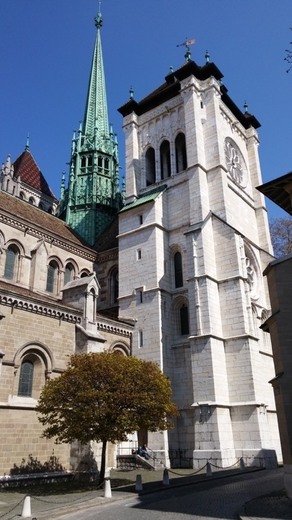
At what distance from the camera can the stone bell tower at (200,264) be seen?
22.5 meters

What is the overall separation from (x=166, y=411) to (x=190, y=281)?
376 inches

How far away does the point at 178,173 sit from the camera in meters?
30.8

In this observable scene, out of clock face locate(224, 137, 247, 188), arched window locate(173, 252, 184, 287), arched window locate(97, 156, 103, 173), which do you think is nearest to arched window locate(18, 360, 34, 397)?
arched window locate(173, 252, 184, 287)

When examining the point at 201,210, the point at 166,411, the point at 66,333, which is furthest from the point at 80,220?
the point at 166,411

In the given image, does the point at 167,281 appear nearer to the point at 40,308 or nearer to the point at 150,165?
the point at 40,308

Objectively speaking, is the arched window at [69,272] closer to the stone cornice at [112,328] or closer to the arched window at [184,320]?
the stone cornice at [112,328]

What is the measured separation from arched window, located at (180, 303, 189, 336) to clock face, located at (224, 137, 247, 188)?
11253 mm

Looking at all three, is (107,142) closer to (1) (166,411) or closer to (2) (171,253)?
(2) (171,253)

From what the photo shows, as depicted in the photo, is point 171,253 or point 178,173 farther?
point 178,173

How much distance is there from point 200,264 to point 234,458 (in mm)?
10705

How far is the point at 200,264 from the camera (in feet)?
83.2

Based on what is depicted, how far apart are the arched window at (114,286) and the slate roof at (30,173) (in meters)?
19.4

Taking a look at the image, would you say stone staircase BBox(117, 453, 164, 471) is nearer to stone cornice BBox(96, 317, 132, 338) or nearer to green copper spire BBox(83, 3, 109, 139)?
stone cornice BBox(96, 317, 132, 338)

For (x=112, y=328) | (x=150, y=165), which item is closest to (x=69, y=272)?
(x=112, y=328)
